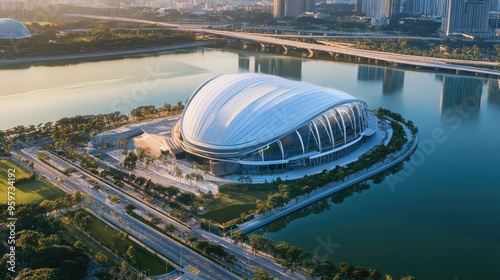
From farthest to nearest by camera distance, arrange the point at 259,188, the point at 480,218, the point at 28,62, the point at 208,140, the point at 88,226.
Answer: the point at 28,62 < the point at 208,140 < the point at 259,188 < the point at 480,218 < the point at 88,226

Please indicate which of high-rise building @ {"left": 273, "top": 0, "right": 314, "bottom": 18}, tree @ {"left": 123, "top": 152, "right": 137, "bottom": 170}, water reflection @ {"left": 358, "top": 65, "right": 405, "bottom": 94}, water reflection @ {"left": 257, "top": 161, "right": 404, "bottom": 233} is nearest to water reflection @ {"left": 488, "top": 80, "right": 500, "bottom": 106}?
water reflection @ {"left": 358, "top": 65, "right": 405, "bottom": 94}

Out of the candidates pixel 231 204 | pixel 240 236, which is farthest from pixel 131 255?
pixel 231 204

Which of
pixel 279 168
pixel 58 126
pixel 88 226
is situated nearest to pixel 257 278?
pixel 88 226

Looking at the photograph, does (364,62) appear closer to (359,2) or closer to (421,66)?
(421,66)

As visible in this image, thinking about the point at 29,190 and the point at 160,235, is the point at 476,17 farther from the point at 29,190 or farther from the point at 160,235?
the point at 29,190

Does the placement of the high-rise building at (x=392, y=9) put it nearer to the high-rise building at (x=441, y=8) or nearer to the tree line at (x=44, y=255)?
the high-rise building at (x=441, y=8)

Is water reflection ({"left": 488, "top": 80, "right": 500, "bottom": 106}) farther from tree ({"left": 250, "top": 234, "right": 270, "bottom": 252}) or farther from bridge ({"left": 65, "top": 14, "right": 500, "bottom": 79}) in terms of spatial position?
tree ({"left": 250, "top": 234, "right": 270, "bottom": 252})
